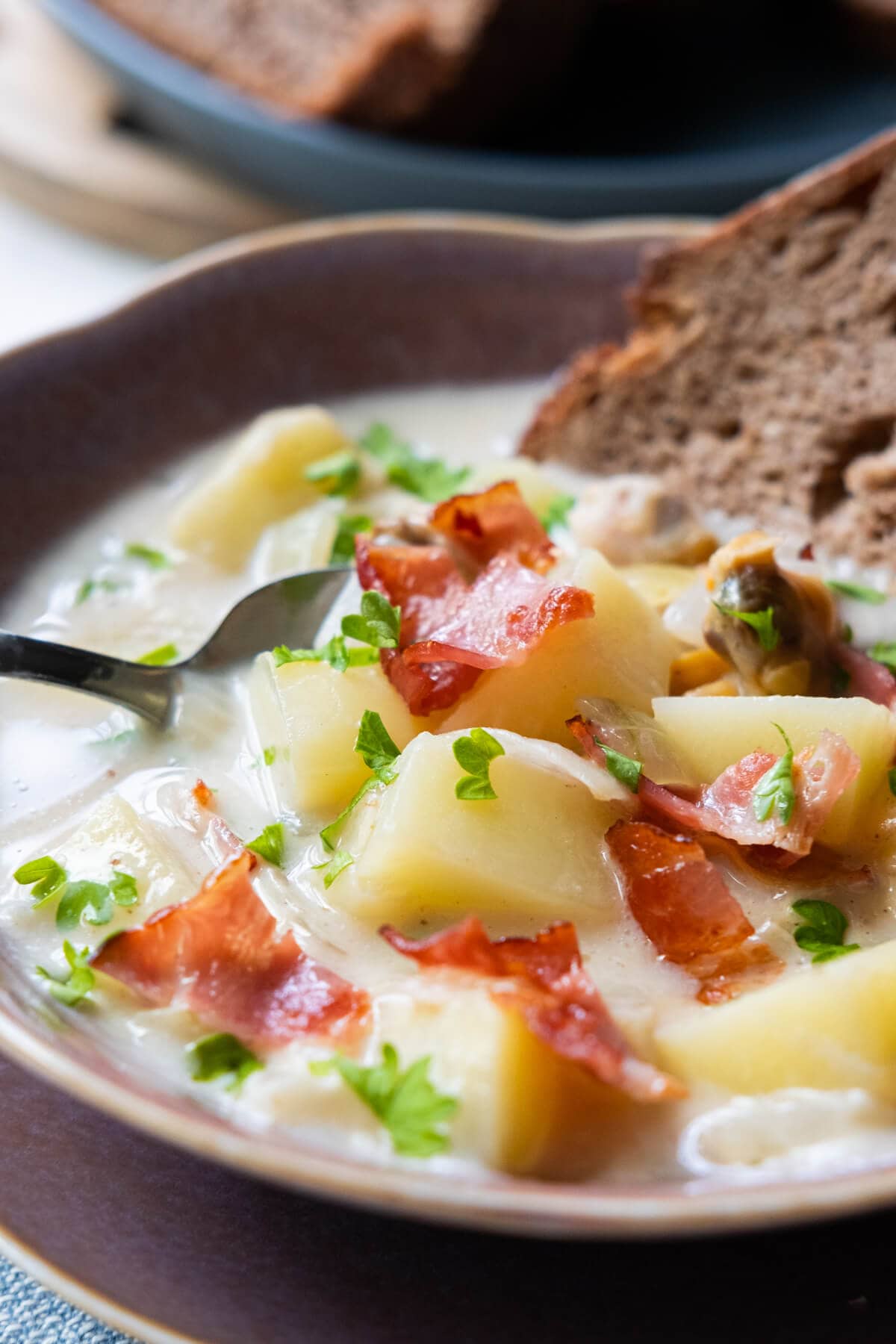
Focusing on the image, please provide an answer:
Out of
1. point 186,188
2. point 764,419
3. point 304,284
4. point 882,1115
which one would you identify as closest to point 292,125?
point 186,188

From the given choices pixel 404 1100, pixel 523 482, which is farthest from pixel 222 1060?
pixel 523 482

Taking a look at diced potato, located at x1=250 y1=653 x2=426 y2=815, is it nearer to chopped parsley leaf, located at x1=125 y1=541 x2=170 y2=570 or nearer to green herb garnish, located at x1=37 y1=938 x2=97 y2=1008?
green herb garnish, located at x1=37 y1=938 x2=97 y2=1008

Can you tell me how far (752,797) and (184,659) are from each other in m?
1.35

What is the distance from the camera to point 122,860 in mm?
2703

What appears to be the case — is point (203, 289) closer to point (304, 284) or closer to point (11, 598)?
point (304, 284)

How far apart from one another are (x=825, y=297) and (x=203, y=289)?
5.99 feet

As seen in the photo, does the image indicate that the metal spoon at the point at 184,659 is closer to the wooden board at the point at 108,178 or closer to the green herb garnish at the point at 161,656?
the green herb garnish at the point at 161,656

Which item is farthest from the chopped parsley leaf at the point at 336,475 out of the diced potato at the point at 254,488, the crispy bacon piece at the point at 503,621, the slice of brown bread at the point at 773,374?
the crispy bacon piece at the point at 503,621

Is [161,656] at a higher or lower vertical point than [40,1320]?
higher

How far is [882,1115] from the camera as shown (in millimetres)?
2219

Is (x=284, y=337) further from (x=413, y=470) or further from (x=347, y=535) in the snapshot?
(x=347, y=535)

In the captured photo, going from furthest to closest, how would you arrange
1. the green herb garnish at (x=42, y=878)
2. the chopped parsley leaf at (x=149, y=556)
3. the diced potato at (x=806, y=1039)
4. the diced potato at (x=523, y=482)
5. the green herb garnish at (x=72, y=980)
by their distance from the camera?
the diced potato at (x=523, y=482), the chopped parsley leaf at (x=149, y=556), the green herb garnish at (x=42, y=878), the green herb garnish at (x=72, y=980), the diced potato at (x=806, y=1039)

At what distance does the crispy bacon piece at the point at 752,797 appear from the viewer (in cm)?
258

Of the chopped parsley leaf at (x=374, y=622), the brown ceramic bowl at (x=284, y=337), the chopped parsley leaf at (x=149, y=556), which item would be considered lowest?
the chopped parsley leaf at (x=149, y=556)
